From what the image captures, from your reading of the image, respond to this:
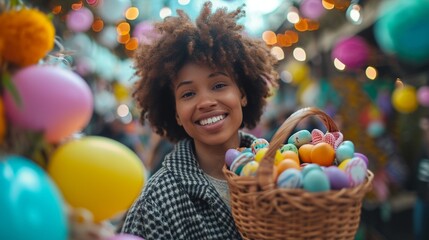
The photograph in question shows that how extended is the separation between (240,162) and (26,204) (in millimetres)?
714

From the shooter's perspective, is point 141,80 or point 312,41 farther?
point 312,41

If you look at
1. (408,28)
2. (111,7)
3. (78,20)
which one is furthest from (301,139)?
(78,20)

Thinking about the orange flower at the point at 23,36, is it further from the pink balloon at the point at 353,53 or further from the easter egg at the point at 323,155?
the pink balloon at the point at 353,53

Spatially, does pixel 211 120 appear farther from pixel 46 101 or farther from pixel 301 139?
pixel 46 101

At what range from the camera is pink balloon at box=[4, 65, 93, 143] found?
84cm

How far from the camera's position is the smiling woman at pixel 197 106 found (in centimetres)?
155

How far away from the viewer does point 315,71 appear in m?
8.43

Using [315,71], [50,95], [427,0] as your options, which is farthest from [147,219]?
[315,71]

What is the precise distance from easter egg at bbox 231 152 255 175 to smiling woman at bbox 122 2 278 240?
0.85 feet

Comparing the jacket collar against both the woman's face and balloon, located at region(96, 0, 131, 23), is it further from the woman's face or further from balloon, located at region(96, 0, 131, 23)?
balloon, located at region(96, 0, 131, 23)

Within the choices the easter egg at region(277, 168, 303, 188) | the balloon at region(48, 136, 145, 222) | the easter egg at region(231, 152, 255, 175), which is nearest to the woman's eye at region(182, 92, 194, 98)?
the easter egg at region(231, 152, 255, 175)

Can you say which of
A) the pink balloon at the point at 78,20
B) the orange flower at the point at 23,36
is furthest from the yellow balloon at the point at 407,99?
the orange flower at the point at 23,36

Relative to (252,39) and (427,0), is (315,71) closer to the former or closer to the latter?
(427,0)

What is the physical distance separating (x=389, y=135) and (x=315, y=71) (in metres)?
3.22
